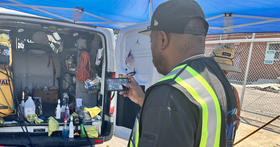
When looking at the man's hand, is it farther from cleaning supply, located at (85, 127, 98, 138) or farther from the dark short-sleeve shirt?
cleaning supply, located at (85, 127, 98, 138)

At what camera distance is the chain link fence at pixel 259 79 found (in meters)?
6.69

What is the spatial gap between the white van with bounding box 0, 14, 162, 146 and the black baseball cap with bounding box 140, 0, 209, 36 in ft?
4.18

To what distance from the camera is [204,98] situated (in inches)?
32.9

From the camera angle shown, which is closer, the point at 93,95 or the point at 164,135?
the point at 164,135

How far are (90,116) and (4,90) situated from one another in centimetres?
137

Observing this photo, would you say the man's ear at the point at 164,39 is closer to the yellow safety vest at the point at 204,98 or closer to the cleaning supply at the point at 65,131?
the yellow safety vest at the point at 204,98

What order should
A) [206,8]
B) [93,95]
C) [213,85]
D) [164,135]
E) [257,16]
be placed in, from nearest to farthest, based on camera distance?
1. [164,135]
2. [213,85]
3. [206,8]
4. [257,16]
5. [93,95]

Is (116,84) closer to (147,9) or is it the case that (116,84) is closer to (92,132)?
(92,132)

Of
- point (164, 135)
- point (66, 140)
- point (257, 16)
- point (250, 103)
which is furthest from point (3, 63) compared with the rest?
point (250, 103)

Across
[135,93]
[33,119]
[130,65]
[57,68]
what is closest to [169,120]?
[135,93]

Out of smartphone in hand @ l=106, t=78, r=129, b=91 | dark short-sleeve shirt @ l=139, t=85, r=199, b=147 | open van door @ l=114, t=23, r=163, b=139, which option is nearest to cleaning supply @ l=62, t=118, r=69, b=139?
open van door @ l=114, t=23, r=163, b=139

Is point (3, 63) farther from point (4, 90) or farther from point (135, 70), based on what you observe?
point (135, 70)

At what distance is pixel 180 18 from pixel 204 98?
0.41 m

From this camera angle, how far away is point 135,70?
2.77m
